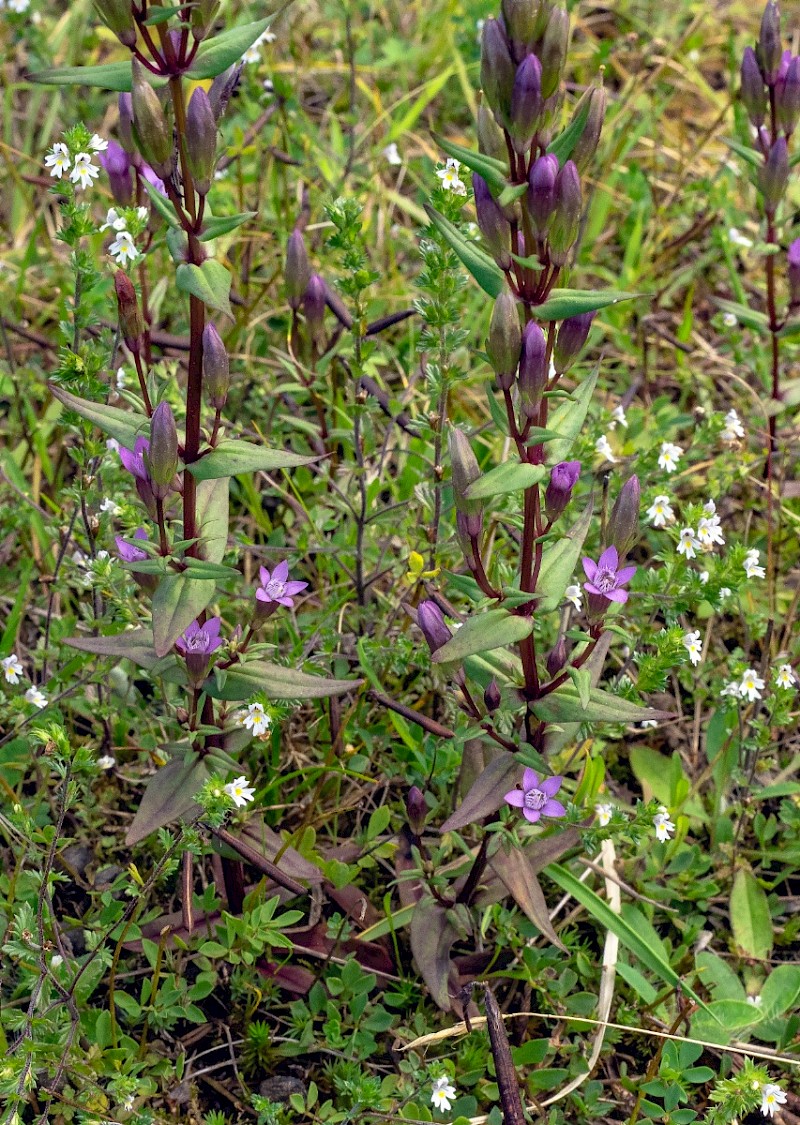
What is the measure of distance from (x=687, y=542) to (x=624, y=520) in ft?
2.06

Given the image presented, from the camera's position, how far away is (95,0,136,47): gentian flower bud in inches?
66.6

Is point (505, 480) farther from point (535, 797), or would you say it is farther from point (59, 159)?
point (59, 159)

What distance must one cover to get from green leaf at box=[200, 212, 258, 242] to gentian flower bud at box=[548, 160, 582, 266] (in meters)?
0.48

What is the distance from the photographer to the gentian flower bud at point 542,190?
1758mm

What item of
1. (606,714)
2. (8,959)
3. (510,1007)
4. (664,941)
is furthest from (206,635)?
(664,941)

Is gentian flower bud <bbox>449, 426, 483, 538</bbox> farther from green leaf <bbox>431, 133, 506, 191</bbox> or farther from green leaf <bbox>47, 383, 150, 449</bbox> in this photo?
green leaf <bbox>47, 383, 150, 449</bbox>

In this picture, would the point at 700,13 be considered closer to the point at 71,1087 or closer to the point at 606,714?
the point at 606,714

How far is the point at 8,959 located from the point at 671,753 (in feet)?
5.61

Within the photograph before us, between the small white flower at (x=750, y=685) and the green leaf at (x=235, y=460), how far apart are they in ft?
4.33

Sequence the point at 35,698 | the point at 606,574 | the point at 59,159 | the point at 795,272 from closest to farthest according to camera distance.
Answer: the point at 606,574 < the point at 59,159 < the point at 35,698 < the point at 795,272

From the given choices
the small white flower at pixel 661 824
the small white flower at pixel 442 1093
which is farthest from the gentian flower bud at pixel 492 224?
the small white flower at pixel 442 1093

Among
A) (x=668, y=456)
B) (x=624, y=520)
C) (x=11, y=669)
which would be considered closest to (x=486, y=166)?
(x=624, y=520)

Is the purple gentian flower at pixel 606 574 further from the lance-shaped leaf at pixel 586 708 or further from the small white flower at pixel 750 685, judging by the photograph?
the small white flower at pixel 750 685

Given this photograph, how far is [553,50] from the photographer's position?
1724 mm
